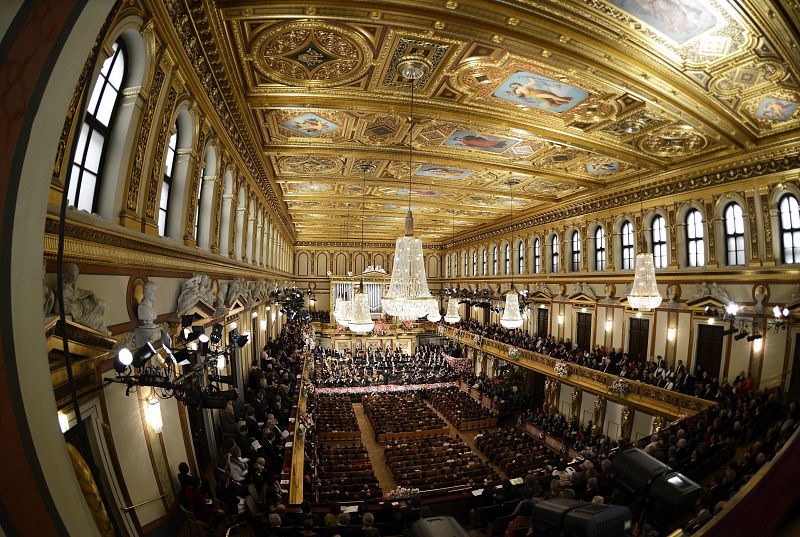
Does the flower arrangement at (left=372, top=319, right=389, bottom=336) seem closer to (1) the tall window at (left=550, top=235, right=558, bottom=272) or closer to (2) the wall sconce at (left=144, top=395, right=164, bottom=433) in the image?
(1) the tall window at (left=550, top=235, right=558, bottom=272)

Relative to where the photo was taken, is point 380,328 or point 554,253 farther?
point 380,328

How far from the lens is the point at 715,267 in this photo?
1511 cm

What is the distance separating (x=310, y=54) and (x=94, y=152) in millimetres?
4775

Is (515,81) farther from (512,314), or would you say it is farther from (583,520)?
(512,314)

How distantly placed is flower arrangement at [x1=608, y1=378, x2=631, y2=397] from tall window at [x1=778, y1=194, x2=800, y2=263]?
7.00 metres

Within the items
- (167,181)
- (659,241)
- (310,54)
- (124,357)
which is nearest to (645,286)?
(659,241)

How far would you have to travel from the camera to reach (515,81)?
9359 mm

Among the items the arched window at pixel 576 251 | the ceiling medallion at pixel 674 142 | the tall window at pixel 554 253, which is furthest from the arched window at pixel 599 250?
the ceiling medallion at pixel 674 142

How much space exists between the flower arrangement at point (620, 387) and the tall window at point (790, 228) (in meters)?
7.00

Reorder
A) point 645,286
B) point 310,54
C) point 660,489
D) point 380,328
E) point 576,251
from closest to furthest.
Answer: point 660,489, point 310,54, point 645,286, point 576,251, point 380,328

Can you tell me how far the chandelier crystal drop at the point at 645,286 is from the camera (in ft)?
33.9

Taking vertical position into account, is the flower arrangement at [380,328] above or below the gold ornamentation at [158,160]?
below

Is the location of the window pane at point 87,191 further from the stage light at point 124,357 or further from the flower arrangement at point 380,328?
the flower arrangement at point 380,328

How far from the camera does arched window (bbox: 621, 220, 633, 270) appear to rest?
63.0 feet
